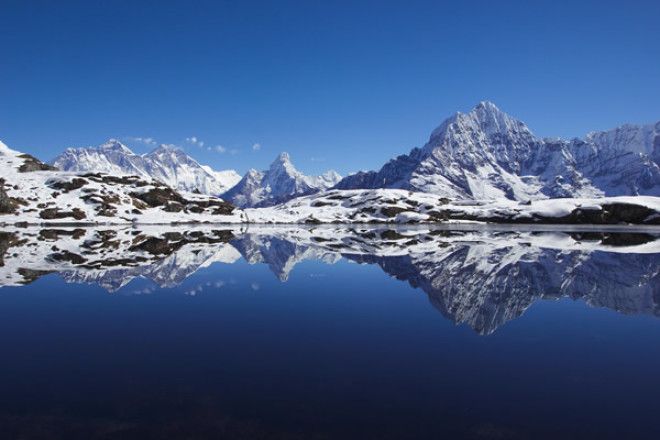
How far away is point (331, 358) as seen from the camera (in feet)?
57.3

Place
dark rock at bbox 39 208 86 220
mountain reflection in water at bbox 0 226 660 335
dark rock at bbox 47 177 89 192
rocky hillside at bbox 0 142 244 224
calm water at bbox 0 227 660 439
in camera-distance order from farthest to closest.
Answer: dark rock at bbox 47 177 89 192 < rocky hillside at bbox 0 142 244 224 < dark rock at bbox 39 208 86 220 < mountain reflection in water at bbox 0 226 660 335 < calm water at bbox 0 227 660 439

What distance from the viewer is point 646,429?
1170cm

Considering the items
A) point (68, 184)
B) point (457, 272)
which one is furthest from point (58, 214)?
point (457, 272)

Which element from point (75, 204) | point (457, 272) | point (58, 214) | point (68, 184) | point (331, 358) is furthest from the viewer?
point (68, 184)

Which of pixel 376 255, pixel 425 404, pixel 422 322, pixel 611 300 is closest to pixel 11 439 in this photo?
pixel 425 404

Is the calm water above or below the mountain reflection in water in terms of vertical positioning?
below

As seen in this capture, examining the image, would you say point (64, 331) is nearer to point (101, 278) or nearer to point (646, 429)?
point (101, 278)

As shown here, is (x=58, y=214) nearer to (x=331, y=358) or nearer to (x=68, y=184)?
(x=68, y=184)

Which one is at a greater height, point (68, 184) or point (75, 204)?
point (68, 184)

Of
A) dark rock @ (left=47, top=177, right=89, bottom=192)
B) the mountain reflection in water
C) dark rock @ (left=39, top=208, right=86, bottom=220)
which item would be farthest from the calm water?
dark rock @ (left=47, top=177, right=89, bottom=192)

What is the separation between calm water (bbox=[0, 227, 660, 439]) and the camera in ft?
39.5

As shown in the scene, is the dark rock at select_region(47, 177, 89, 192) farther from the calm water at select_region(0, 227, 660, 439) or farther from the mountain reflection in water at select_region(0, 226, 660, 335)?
the calm water at select_region(0, 227, 660, 439)

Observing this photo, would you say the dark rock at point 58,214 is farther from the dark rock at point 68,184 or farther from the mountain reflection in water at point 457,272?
the mountain reflection in water at point 457,272

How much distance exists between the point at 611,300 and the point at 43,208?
179865 mm
